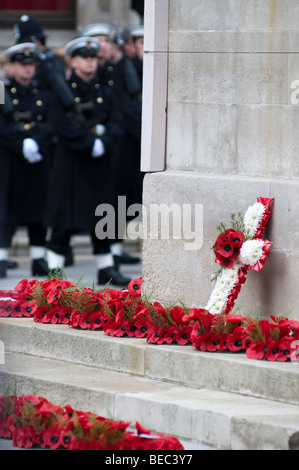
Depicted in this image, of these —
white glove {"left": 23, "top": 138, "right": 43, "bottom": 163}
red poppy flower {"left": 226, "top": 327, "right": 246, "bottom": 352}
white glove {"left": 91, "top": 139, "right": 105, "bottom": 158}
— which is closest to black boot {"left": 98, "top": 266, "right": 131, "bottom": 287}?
white glove {"left": 91, "top": 139, "right": 105, "bottom": 158}

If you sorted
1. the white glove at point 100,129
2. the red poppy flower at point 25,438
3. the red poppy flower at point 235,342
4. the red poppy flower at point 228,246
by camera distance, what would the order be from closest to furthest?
the red poppy flower at point 25,438
the red poppy flower at point 235,342
the red poppy flower at point 228,246
the white glove at point 100,129

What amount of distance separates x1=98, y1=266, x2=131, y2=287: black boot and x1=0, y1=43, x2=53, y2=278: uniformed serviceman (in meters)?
0.70

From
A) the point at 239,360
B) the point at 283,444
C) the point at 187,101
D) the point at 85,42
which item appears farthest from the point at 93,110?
the point at 283,444

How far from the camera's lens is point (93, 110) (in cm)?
1086

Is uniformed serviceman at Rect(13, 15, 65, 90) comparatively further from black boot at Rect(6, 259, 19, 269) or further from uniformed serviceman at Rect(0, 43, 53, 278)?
black boot at Rect(6, 259, 19, 269)

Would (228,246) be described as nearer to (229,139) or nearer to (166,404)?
(229,139)

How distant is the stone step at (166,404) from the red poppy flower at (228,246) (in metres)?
0.75

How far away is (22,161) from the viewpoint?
11.3 metres

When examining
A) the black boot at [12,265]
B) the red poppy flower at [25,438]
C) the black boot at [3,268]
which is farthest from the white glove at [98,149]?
the red poppy flower at [25,438]

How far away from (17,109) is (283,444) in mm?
6054

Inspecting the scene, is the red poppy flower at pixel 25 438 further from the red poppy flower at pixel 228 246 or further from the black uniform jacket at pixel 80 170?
the black uniform jacket at pixel 80 170

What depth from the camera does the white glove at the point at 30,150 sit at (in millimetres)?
11133

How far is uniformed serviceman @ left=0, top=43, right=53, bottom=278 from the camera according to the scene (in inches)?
440

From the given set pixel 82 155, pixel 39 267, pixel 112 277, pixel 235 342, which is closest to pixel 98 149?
pixel 82 155
